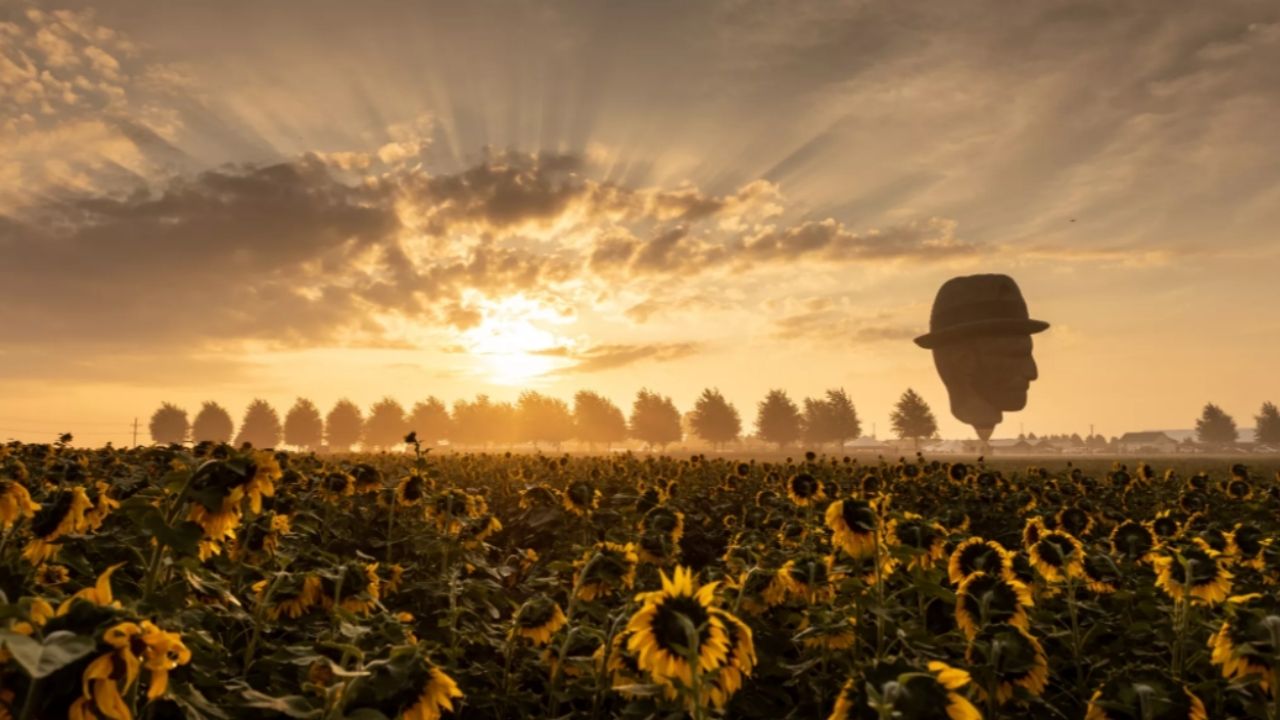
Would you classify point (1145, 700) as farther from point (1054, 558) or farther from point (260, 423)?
point (260, 423)

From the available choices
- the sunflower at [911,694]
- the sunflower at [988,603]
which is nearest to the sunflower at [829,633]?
the sunflower at [988,603]

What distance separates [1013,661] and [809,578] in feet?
5.08

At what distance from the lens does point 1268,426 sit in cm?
11519

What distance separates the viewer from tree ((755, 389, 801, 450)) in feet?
356

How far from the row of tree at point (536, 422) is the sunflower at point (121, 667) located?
107m

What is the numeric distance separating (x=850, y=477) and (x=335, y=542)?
37.4 ft

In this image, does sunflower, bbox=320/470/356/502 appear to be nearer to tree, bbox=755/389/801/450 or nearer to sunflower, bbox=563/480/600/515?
sunflower, bbox=563/480/600/515

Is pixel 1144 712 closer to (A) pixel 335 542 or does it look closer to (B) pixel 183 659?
(B) pixel 183 659

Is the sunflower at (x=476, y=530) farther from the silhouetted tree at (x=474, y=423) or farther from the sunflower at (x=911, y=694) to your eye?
the silhouetted tree at (x=474, y=423)

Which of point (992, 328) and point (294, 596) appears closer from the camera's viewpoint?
point (294, 596)

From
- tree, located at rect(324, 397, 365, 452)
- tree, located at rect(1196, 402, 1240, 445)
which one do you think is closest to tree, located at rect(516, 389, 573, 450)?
tree, located at rect(324, 397, 365, 452)

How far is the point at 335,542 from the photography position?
8.34m

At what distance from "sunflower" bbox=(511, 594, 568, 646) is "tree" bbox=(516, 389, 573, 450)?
116375mm

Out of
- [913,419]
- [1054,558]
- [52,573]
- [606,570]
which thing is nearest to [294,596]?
[52,573]
